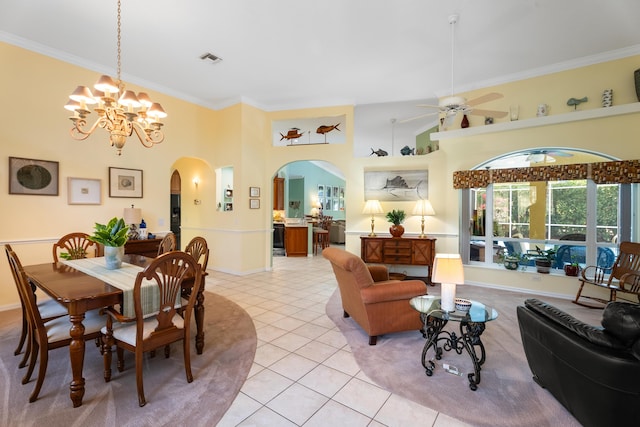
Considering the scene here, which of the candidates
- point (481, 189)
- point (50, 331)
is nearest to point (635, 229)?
point (481, 189)

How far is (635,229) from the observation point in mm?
4273

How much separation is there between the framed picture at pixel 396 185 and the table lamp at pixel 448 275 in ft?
11.2

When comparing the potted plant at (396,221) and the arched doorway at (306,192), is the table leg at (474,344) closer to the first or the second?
the potted plant at (396,221)

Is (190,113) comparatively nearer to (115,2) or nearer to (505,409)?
(115,2)

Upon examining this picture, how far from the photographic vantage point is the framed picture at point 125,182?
4875mm

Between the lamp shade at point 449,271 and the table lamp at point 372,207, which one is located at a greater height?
the table lamp at point 372,207

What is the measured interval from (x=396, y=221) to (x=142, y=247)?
4473 mm

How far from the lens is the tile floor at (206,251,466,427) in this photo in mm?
1996

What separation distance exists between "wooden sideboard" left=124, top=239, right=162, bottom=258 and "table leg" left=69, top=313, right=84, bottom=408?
294 centimetres

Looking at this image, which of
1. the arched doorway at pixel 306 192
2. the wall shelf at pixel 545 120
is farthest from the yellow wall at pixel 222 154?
the arched doorway at pixel 306 192

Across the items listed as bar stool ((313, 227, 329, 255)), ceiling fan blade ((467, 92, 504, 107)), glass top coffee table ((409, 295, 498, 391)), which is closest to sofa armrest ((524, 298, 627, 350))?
glass top coffee table ((409, 295, 498, 391))

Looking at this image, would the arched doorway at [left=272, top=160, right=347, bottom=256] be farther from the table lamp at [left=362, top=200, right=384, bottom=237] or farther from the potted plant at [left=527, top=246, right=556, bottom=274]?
the potted plant at [left=527, top=246, right=556, bottom=274]

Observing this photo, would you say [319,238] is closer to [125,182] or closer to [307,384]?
[125,182]

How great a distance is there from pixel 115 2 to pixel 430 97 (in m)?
5.09
